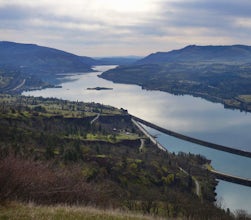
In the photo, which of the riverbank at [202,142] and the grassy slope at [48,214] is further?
the riverbank at [202,142]

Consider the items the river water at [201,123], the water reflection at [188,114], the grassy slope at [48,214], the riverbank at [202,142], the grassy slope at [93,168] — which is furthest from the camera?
the water reflection at [188,114]

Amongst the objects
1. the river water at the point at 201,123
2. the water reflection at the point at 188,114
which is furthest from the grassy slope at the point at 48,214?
the water reflection at the point at 188,114

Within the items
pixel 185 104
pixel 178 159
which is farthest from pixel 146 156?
pixel 185 104

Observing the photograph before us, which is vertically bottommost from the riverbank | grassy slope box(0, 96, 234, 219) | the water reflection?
the riverbank

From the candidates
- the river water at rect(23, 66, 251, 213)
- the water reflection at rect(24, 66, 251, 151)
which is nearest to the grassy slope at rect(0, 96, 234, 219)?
the river water at rect(23, 66, 251, 213)

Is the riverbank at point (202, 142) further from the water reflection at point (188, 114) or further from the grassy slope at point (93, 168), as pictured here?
the grassy slope at point (93, 168)

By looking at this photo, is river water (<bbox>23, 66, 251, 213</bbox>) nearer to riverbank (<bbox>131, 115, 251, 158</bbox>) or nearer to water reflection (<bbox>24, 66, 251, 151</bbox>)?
water reflection (<bbox>24, 66, 251, 151</bbox>)

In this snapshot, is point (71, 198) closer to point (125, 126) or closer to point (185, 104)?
point (125, 126)

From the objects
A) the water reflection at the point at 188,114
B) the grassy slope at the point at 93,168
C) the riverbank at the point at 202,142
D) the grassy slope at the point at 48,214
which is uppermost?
the grassy slope at the point at 48,214

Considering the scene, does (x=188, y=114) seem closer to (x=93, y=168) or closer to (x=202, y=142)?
(x=202, y=142)
